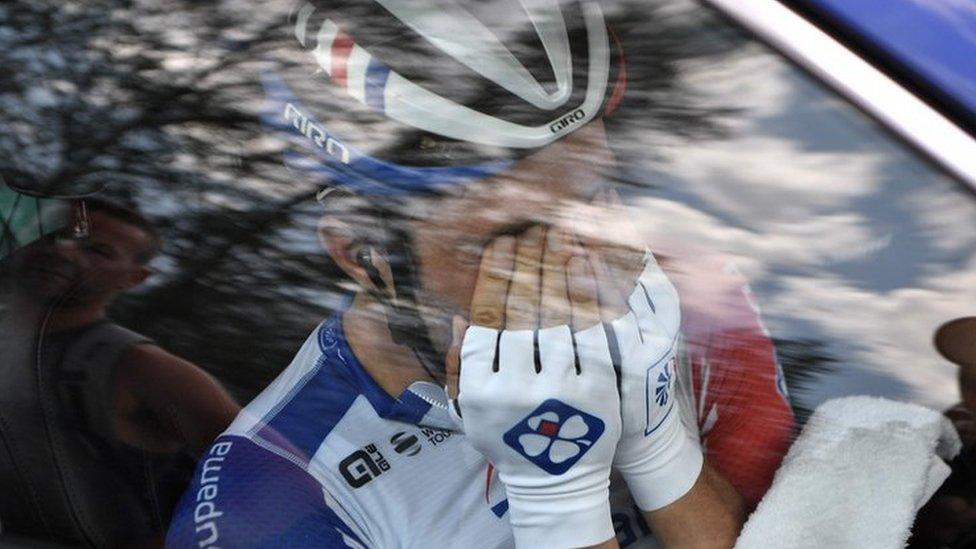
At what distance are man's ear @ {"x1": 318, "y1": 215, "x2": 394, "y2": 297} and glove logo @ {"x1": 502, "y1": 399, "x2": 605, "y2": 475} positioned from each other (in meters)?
0.23

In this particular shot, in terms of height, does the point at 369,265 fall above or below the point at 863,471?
above

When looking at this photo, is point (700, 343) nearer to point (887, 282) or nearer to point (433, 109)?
point (887, 282)

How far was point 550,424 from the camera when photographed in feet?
4.04

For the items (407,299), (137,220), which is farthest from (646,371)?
(137,220)

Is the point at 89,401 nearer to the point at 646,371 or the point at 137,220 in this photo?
the point at 137,220

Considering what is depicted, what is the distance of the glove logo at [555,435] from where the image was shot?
1.23 meters

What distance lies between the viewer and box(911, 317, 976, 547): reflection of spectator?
1.21 metres

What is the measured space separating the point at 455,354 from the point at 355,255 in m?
0.15

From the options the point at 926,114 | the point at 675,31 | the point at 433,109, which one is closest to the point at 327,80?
the point at 433,109

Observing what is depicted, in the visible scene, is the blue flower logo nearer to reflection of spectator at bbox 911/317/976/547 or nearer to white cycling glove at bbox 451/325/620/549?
white cycling glove at bbox 451/325/620/549

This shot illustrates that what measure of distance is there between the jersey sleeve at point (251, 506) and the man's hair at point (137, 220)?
0.22 metres

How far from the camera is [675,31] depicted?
125 centimetres

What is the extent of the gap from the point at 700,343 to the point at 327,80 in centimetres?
47

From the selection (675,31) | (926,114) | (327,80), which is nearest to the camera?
(926,114)
